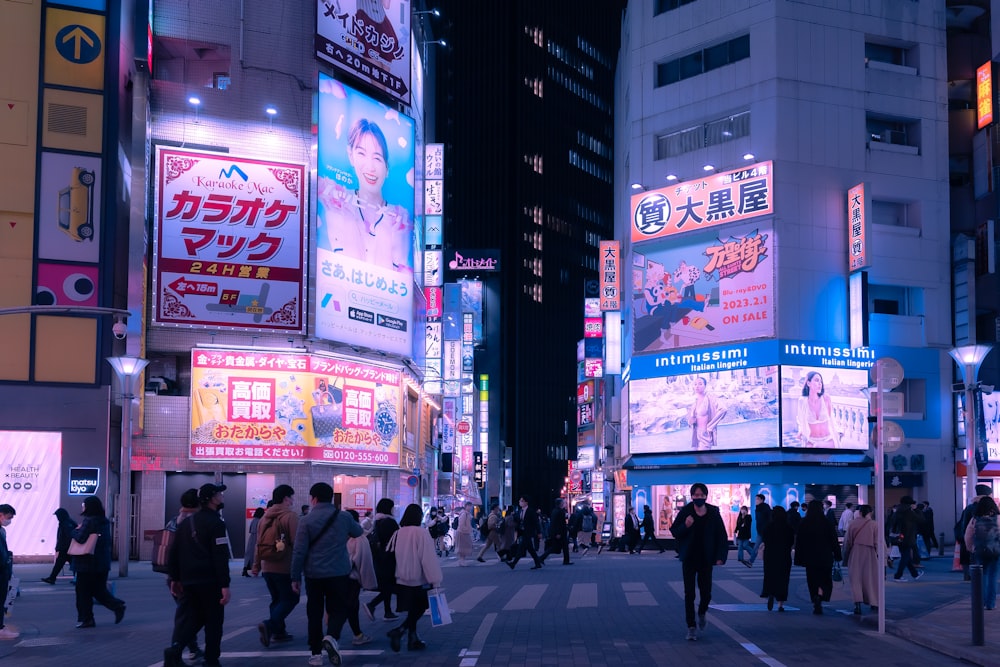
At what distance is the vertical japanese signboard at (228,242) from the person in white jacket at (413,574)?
83.6 feet

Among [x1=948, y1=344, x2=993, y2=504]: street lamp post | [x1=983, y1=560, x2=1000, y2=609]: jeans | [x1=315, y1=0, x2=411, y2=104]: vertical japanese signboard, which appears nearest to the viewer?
[x1=983, y1=560, x2=1000, y2=609]: jeans

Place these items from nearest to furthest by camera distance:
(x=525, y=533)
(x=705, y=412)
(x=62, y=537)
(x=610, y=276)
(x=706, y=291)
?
(x=62, y=537) < (x=525, y=533) < (x=705, y=412) < (x=706, y=291) < (x=610, y=276)

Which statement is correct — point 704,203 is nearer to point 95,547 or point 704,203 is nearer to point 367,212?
point 367,212

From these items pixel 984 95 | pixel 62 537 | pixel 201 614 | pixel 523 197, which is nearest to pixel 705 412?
pixel 984 95

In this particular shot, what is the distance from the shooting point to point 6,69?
111 ft

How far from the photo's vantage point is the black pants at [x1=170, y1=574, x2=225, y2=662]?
11.0m

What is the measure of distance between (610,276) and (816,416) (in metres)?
13.2

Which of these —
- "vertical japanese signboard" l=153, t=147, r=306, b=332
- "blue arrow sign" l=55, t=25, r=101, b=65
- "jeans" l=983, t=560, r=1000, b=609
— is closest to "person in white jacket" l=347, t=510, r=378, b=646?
"jeans" l=983, t=560, r=1000, b=609

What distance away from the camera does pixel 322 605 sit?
11.8 meters

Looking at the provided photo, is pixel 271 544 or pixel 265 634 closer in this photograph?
pixel 265 634

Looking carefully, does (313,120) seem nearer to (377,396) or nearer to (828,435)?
(377,396)

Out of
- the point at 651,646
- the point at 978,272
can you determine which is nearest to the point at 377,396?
the point at 978,272

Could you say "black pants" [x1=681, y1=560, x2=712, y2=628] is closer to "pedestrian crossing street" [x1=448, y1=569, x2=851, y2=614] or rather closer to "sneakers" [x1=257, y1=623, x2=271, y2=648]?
"pedestrian crossing street" [x1=448, y1=569, x2=851, y2=614]

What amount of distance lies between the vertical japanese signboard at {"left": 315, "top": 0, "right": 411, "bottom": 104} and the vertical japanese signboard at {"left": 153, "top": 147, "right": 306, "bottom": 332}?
182 inches
